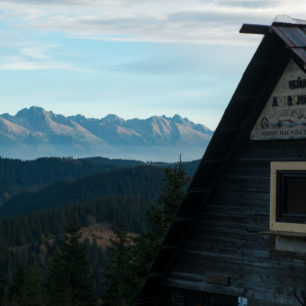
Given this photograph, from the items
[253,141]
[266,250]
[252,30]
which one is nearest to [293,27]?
[252,30]

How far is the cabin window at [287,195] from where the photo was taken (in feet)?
28.1

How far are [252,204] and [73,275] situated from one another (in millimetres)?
90094

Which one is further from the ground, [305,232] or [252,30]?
[252,30]

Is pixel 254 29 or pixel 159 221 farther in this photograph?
pixel 159 221

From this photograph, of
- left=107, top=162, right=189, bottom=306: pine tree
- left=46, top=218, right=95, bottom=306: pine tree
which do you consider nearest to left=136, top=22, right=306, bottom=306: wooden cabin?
left=107, top=162, right=189, bottom=306: pine tree

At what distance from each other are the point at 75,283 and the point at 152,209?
66095mm

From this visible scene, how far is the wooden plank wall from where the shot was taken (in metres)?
8.88

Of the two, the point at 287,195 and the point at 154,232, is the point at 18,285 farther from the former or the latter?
the point at 287,195

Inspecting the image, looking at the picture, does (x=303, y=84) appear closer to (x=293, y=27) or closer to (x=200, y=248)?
(x=293, y=27)

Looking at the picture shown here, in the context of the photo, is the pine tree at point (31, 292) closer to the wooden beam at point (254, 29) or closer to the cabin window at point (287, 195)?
the cabin window at point (287, 195)

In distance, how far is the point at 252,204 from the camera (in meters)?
9.34

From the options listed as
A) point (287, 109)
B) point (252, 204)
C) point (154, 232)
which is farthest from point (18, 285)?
point (287, 109)

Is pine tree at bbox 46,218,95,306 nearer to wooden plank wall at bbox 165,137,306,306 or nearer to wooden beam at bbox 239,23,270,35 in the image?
wooden plank wall at bbox 165,137,306,306

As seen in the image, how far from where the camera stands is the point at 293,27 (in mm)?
8797
